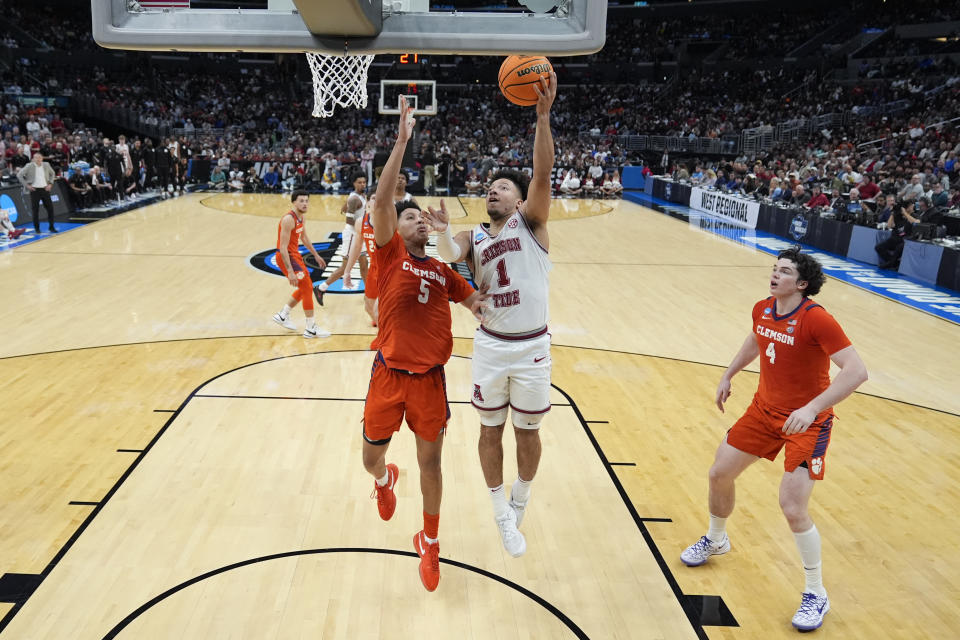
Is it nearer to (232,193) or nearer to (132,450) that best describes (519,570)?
(132,450)

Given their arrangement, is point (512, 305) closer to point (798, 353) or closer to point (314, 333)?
point (798, 353)

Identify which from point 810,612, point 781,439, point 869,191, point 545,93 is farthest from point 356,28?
point 869,191

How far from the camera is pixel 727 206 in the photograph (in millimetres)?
21031

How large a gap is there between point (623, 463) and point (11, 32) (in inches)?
1460

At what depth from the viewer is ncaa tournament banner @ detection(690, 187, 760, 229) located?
19312 mm

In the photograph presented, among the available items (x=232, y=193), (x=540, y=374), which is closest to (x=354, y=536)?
(x=540, y=374)

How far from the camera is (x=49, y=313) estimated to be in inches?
370

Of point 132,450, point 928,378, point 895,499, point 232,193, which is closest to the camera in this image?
point 895,499

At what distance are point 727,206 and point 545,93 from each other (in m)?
18.4

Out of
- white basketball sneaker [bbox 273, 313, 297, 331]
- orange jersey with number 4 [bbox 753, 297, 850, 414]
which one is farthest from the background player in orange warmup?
orange jersey with number 4 [bbox 753, 297, 850, 414]

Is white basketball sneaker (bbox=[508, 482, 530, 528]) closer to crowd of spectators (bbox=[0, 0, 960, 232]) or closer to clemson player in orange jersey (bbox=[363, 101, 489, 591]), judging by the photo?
clemson player in orange jersey (bbox=[363, 101, 489, 591])

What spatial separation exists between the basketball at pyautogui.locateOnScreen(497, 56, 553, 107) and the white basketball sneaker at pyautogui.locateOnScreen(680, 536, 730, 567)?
8.92ft

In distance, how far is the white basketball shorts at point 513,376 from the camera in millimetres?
4129

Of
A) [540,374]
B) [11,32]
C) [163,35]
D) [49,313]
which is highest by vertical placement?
[11,32]
